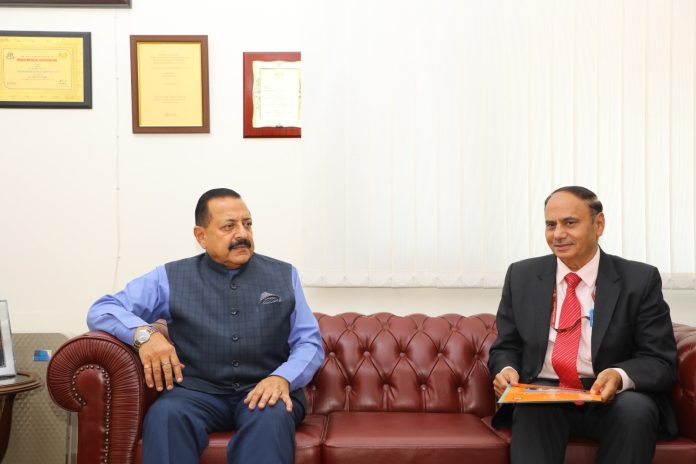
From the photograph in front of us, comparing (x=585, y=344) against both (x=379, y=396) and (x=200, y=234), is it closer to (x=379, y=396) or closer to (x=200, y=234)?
(x=379, y=396)

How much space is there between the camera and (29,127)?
339 centimetres

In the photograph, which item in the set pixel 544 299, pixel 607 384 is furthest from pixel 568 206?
pixel 607 384

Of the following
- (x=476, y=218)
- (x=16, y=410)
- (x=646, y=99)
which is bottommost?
(x=16, y=410)

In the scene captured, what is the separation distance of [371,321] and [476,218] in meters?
0.78

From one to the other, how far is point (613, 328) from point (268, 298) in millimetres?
1336

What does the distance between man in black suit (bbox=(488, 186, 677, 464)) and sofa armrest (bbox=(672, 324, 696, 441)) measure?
0.06 meters

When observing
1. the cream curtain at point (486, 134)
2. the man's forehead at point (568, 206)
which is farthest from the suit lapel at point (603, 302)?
the cream curtain at point (486, 134)

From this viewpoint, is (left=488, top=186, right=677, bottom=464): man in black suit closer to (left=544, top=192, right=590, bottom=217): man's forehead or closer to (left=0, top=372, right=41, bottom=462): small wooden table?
(left=544, top=192, right=590, bottom=217): man's forehead

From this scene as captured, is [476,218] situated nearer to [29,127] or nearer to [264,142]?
[264,142]

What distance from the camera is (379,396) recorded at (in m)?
2.88

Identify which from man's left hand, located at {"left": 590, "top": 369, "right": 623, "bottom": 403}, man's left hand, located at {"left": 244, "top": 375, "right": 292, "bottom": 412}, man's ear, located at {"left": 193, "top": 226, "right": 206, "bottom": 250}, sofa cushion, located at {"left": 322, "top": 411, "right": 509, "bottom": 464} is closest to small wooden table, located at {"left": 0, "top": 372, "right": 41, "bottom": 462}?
man's ear, located at {"left": 193, "top": 226, "right": 206, "bottom": 250}

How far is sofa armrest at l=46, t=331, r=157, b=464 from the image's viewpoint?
223 centimetres

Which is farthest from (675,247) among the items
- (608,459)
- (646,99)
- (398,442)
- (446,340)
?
(398,442)

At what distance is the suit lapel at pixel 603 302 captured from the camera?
244cm
